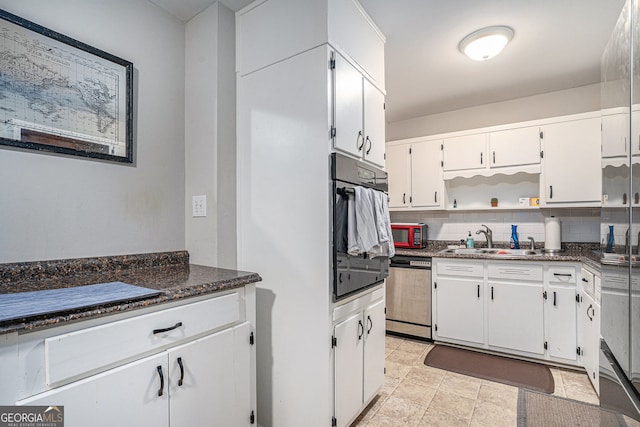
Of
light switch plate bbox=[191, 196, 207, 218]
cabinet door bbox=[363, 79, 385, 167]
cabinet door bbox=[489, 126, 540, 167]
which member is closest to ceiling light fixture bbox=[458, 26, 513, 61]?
cabinet door bbox=[363, 79, 385, 167]

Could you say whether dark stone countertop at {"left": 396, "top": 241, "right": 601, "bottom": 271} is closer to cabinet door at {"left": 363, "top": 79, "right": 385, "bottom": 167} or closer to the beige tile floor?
the beige tile floor

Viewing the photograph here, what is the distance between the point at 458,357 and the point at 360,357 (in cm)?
140

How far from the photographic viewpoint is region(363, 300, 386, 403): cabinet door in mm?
1874

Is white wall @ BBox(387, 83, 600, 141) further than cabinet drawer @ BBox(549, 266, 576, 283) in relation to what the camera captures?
Yes

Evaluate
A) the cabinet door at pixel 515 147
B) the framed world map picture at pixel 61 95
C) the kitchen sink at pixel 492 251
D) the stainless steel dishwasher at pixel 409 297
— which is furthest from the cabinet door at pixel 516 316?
the framed world map picture at pixel 61 95

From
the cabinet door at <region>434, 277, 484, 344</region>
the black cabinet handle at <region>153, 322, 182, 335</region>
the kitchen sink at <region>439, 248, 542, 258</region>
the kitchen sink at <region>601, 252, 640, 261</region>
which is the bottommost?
the cabinet door at <region>434, 277, 484, 344</region>

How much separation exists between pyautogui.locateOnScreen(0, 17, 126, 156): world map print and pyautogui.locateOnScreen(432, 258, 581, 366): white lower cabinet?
2808mm

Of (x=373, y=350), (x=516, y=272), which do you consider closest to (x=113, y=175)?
(x=373, y=350)

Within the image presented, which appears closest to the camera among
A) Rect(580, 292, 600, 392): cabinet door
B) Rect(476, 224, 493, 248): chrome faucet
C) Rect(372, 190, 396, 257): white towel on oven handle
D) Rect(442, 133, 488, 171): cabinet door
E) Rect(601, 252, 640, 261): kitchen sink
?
Rect(601, 252, 640, 261): kitchen sink

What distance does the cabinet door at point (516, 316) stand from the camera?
2.54 metres

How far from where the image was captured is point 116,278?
4.73 feet

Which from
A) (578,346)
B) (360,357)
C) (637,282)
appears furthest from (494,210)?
(637,282)

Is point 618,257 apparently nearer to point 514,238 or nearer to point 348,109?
point 348,109

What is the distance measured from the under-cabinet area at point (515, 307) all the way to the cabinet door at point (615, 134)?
65.2 inches
